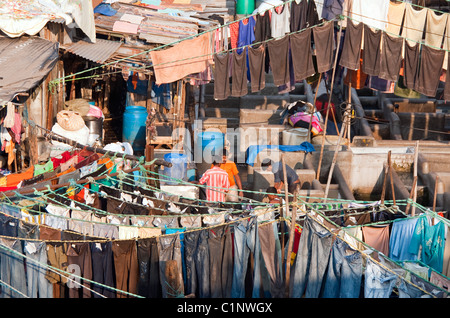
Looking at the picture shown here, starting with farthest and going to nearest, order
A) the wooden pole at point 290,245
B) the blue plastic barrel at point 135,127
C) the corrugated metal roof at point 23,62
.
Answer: the blue plastic barrel at point 135,127
the corrugated metal roof at point 23,62
the wooden pole at point 290,245

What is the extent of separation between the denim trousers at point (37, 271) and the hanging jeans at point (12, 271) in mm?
105

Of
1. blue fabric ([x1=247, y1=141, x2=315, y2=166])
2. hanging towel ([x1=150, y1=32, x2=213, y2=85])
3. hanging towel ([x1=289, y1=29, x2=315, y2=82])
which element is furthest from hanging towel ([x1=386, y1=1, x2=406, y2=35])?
hanging towel ([x1=150, y1=32, x2=213, y2=85])

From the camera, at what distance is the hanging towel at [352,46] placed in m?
14.3

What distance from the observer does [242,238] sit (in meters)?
9.31

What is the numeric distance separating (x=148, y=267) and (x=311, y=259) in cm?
247

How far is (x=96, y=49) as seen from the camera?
16.3 meters

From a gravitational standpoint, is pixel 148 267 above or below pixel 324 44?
below

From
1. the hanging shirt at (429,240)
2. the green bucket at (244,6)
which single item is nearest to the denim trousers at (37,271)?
the hanging shirt at (429,240)

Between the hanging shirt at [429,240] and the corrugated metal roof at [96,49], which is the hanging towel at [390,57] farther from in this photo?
the corrugated metal roof at [96,49]

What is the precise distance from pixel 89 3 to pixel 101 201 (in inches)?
245

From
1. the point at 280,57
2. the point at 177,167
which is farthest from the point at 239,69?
the point at 177,167

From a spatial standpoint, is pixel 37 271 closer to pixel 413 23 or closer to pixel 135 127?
pixel 135 127

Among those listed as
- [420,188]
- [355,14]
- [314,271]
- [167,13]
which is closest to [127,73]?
[167,13]
